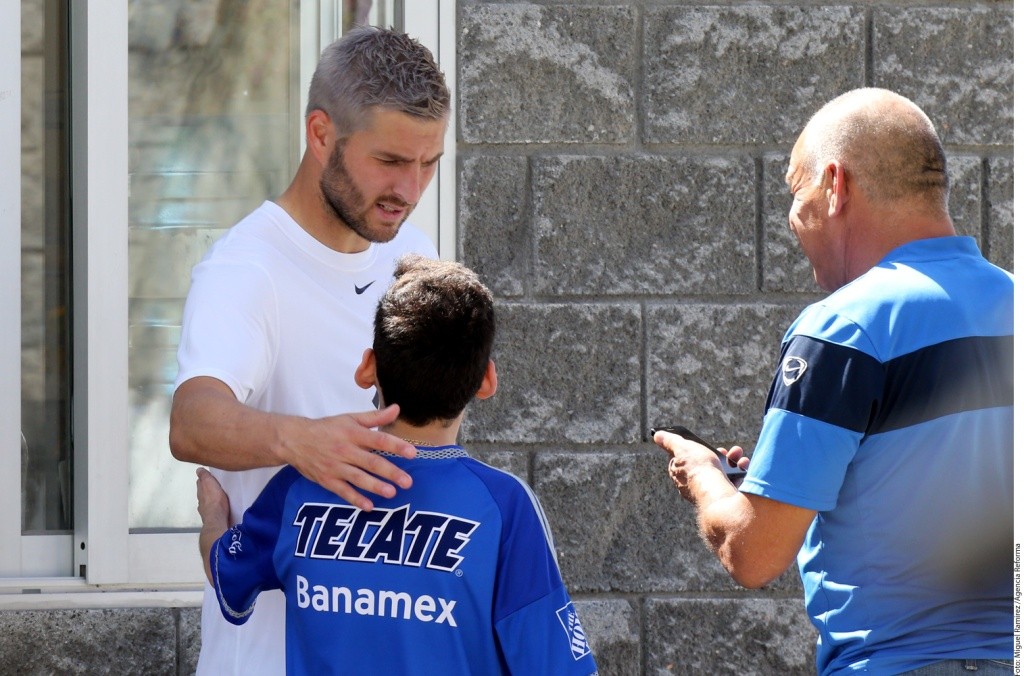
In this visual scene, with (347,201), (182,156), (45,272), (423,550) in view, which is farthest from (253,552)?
(182,156)

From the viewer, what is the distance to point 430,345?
1.94 metres

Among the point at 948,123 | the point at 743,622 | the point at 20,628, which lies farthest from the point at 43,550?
the point at 948,123

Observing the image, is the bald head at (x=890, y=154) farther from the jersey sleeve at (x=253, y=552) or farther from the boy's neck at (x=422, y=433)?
the jersey sleeve at (x=253, y=552)

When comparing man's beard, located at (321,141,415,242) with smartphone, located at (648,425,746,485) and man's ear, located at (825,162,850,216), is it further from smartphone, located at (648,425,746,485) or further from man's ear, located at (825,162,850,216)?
man's ear, located at (825,162,850,216)

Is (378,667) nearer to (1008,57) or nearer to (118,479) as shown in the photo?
(118,479)

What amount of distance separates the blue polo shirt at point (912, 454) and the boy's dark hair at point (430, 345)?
0.47 metres

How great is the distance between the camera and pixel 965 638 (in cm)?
191

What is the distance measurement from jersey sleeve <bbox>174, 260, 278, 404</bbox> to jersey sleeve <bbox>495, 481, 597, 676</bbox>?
514mm

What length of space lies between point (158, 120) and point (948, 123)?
2.31 metres

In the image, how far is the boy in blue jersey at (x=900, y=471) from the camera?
191 centimetres

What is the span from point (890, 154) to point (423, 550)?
1.00 meters

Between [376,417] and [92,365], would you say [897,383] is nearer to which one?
[376,417]

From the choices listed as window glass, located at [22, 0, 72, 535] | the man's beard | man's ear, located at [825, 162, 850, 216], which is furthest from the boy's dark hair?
window glass, located at [22, 0, 72, 535]

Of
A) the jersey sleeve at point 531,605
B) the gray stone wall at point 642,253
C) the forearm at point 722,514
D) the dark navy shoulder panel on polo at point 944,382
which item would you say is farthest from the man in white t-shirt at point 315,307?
the gray stone wall at point 642,253
